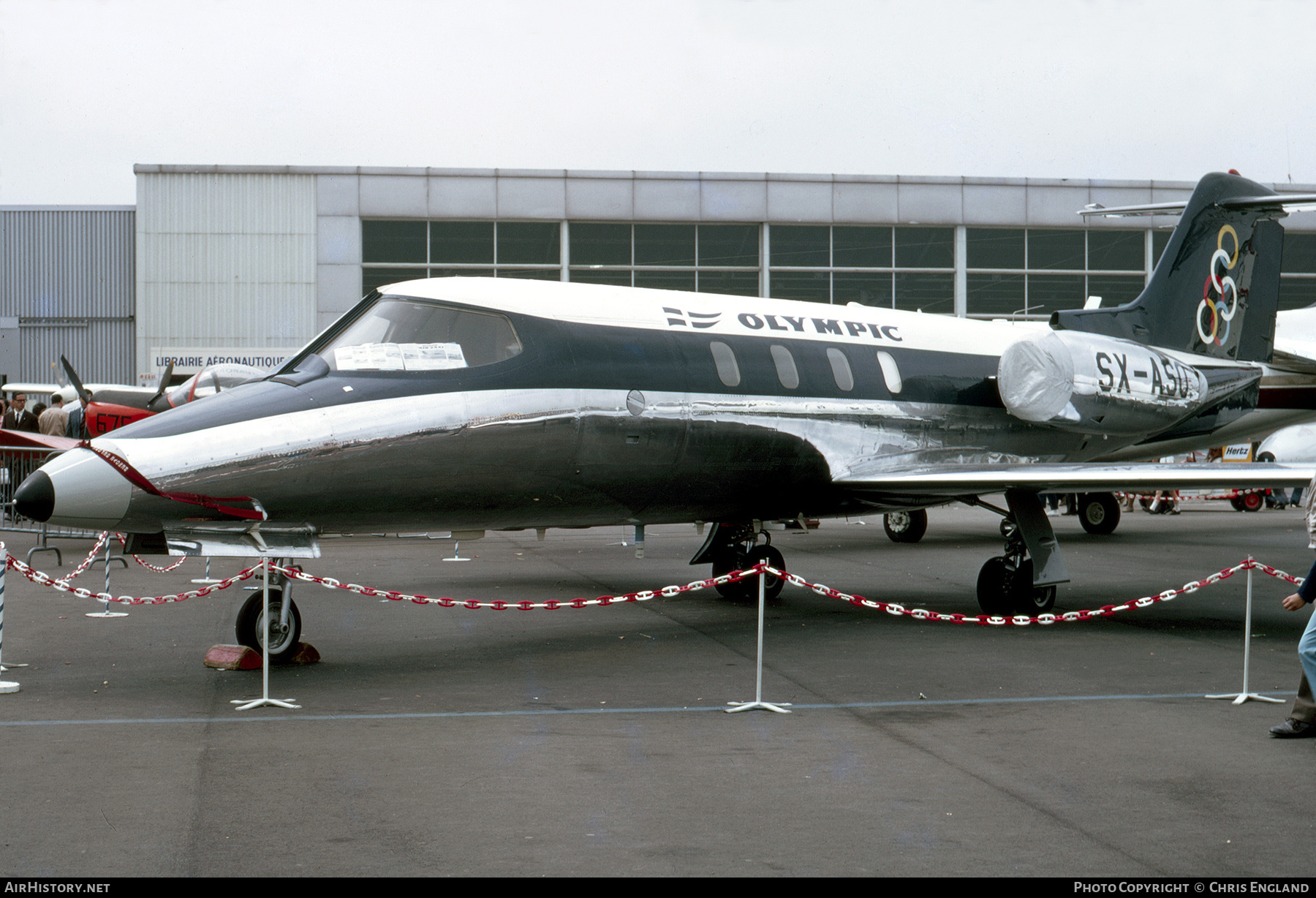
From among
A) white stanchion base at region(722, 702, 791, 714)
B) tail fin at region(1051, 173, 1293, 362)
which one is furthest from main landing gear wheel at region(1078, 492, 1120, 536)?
white stanchion base at region(722, 702, 791, 714)

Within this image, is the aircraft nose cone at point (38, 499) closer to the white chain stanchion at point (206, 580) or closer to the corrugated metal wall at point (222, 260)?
the white chain stanchion at point (206, 580)

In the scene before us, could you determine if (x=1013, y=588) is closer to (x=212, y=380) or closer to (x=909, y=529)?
(x=909, y=529)

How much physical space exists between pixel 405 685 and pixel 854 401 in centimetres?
547

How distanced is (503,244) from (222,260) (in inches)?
316

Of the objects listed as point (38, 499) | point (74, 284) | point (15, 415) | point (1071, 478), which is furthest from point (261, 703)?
point (74, 284)

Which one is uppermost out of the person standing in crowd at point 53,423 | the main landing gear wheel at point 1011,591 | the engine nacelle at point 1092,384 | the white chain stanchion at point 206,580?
the engine nacelle at point 1092,384

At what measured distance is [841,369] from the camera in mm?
11859

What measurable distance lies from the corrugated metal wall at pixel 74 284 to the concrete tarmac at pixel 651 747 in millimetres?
26274

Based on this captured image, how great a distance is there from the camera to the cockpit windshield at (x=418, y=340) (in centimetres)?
881

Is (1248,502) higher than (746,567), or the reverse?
(746,567)

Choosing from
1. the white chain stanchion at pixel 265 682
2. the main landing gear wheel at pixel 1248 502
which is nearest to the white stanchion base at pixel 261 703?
the white chain stanchion at pixel 265 682

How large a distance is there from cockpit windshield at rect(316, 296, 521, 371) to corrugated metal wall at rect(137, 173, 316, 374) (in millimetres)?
26946

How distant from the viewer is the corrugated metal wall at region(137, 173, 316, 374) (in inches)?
1362
